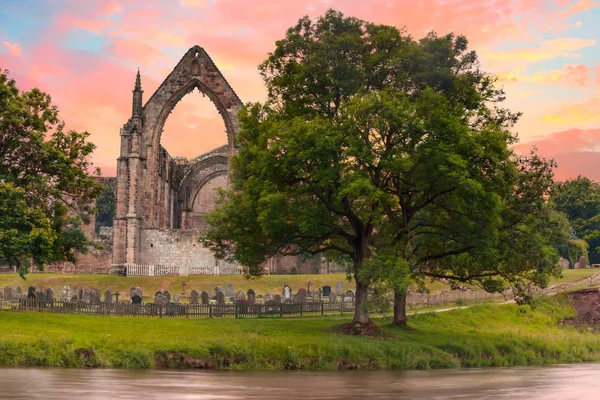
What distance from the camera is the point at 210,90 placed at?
69.0 m

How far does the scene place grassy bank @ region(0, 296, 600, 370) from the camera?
88.8 ft

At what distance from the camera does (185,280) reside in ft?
212

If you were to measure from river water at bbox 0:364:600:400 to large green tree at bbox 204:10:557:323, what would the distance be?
21.0ft

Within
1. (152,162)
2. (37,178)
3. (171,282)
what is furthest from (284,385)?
(152,162)

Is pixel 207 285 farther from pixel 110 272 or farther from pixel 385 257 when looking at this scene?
pixel 385 257

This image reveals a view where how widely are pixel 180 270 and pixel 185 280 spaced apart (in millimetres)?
4220

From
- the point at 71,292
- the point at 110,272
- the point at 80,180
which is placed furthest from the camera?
the point at 110,272

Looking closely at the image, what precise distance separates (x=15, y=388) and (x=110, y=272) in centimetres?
5010

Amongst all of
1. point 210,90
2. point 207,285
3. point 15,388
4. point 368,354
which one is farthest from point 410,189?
point 210,90

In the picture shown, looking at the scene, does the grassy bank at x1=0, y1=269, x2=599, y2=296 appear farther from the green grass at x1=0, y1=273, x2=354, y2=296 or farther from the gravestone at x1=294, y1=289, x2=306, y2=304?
the gravestone at x1=294, y1=289, x2=306, y2=304

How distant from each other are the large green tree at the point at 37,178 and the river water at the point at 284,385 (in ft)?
37.1

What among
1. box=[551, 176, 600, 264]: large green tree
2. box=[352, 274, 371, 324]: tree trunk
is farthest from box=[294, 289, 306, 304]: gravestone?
box=[551, 176, 600, 264]: large green tree

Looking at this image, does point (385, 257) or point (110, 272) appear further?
point (110, 272)

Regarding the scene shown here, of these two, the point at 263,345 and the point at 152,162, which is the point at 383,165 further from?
the point at 152,162
